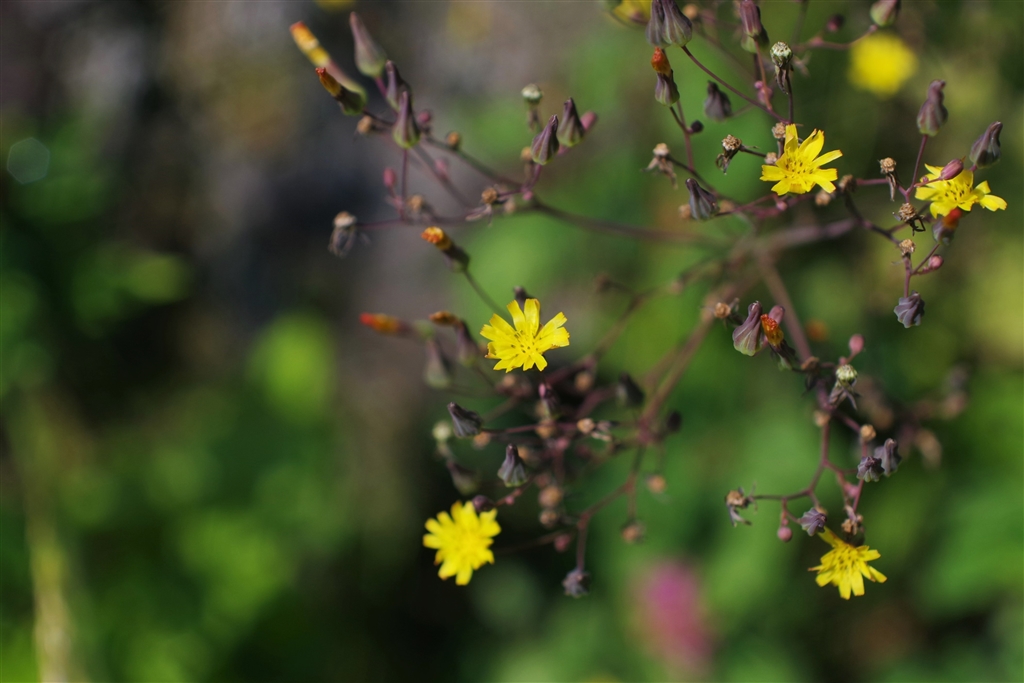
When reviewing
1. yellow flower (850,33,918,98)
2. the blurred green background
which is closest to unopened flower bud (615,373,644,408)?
the blurred green background

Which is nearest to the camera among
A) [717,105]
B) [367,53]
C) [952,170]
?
[952,170]

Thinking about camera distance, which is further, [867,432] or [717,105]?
[717,105]

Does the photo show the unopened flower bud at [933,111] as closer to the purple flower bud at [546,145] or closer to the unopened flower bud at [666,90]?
the unopened flower bud at [666,90]

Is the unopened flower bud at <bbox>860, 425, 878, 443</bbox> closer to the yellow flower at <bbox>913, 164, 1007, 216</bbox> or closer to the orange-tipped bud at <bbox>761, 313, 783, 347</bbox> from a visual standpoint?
the orange-tipped bud at <bbox>761, 313, 783, 347</bbox>

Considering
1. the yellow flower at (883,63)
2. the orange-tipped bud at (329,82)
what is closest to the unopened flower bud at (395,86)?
the orange-tipped bud at (329,82)

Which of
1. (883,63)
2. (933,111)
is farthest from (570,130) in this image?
(883,63)

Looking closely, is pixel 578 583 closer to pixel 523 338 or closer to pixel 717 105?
pixel 523 338
